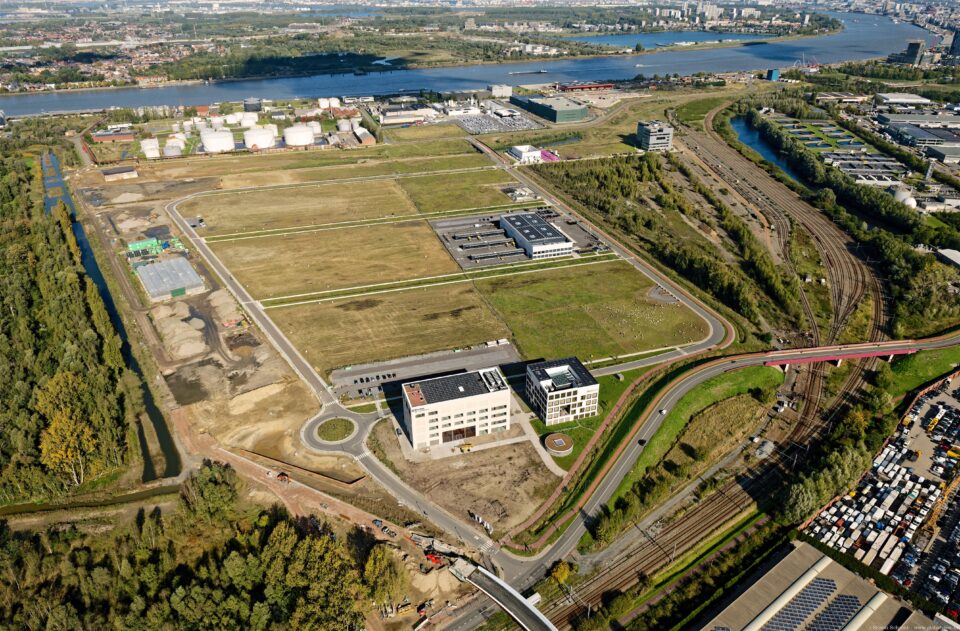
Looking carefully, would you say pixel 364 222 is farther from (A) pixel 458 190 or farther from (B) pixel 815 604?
(B) pixel 815 604

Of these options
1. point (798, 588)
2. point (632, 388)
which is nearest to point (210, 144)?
→ point (632, 388)

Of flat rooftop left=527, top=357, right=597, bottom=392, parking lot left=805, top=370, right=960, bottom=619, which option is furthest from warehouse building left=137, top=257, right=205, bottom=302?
parking lot left=805, top=370, right=960, bottom=619

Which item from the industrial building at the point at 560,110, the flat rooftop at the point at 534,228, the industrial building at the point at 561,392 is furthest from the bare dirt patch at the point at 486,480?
the industrial building at the point at 560,110

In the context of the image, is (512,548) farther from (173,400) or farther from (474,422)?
(173,400)

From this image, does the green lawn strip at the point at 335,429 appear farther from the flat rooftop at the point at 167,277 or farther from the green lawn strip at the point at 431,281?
the flat rooftop at the point at 167,277

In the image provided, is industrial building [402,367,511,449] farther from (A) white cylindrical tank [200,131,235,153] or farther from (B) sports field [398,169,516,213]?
(A) white cylindrical tank [200,131,235,153]

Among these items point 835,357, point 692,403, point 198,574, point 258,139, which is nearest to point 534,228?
point 692,403
